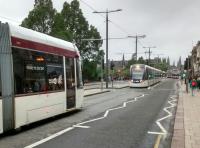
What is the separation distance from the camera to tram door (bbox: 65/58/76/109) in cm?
1476

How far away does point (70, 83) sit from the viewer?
15031 mm

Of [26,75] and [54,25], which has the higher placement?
[54,25]

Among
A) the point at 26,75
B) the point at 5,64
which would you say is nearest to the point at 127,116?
the point at 26,75

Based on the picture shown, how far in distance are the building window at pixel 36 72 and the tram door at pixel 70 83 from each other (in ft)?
2.35

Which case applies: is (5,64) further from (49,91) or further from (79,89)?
(79,89)

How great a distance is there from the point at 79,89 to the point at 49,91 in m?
3.57

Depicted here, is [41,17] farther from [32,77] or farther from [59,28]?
[32,77]

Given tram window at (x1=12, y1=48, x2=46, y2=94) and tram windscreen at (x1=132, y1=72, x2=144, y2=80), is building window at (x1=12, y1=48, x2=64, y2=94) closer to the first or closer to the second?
tram window at (x1=12, y1=48, x2=46, y2=94)

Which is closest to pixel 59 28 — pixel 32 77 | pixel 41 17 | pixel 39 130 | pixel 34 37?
pixel 41 17

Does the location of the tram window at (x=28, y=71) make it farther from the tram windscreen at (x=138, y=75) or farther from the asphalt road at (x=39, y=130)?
the tram windscreen at (x=138, y=75)

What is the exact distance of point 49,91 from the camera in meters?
12.8

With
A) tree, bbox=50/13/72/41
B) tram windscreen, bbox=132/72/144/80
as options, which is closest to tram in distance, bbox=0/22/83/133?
tram windscreen, bbox=132/72/144/80

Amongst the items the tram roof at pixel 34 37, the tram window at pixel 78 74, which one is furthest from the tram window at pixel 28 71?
the tram window at pixel 78 74

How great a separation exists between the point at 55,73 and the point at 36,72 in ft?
5.43
